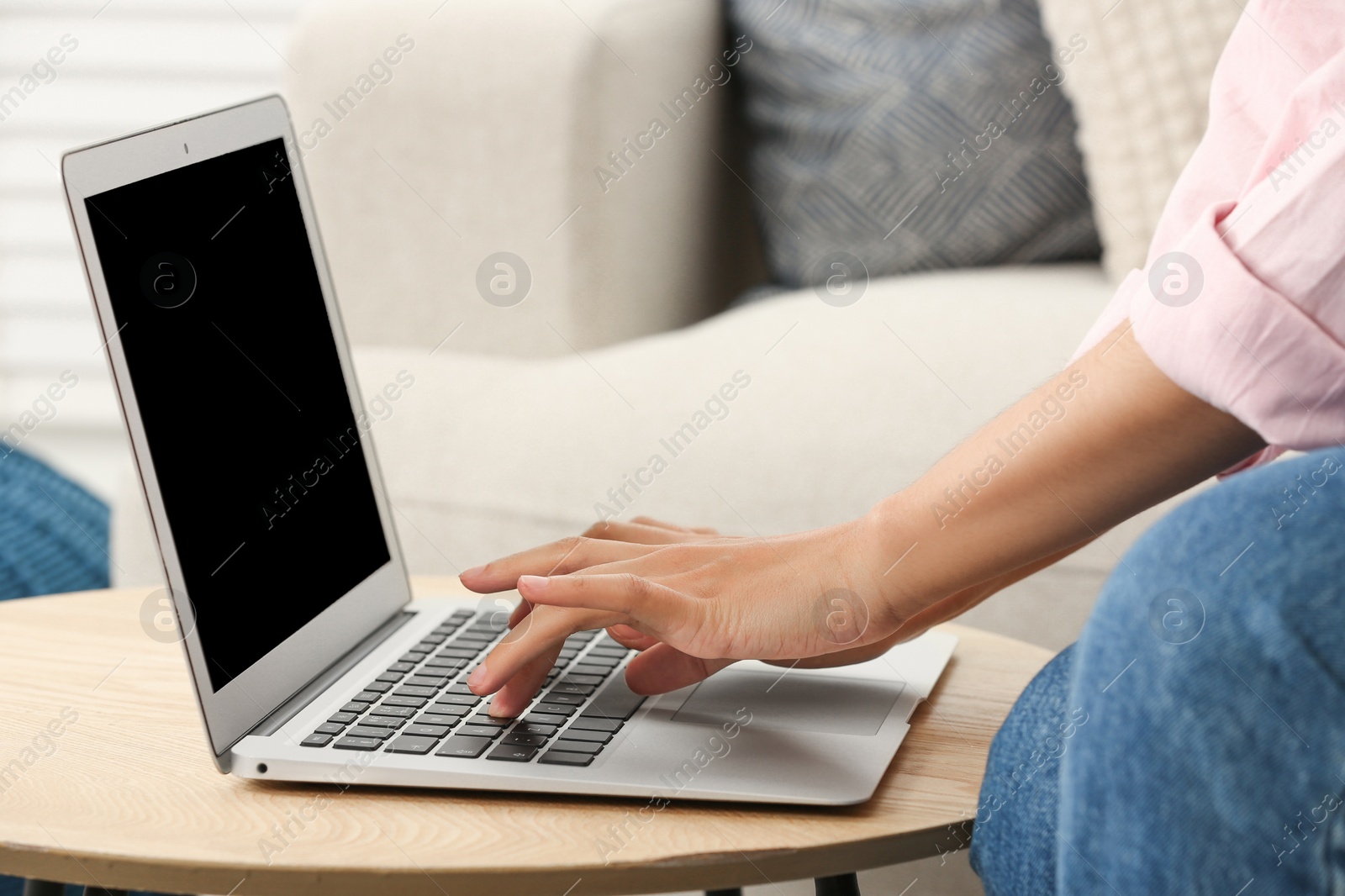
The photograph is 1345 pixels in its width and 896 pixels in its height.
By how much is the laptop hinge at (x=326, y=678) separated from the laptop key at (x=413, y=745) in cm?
6

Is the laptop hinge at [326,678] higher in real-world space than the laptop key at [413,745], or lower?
higher

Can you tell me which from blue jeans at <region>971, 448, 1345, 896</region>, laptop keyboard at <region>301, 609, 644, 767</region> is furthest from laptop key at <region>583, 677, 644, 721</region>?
blue jeans at <region>971, 448, 1345, 896</region>

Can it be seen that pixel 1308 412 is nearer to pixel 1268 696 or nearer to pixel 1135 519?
pixel 1268 696

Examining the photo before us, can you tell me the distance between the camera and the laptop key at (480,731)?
1.86 feet

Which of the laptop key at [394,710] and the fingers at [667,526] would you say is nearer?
the laptop key at [394,710]

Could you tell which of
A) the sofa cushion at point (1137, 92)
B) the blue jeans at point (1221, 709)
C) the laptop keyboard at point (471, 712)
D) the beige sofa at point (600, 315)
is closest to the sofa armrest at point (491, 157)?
the beige sofa at point (600, 315)

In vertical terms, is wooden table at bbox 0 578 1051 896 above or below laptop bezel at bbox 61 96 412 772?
below

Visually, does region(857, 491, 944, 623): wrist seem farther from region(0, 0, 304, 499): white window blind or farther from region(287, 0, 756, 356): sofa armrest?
region(0, 0, 304, 499): white window blind

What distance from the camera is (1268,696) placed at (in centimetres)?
40

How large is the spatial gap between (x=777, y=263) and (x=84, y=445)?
1644 mm

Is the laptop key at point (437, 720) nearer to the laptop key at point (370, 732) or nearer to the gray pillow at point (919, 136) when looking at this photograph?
the laptop key at point (370, 732)

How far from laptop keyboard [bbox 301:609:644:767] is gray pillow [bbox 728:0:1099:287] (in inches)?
35.8

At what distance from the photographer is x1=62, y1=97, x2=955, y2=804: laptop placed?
1.78 feet

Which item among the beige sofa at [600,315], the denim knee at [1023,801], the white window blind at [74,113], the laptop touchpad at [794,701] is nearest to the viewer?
the denim knee at [1023,801]
